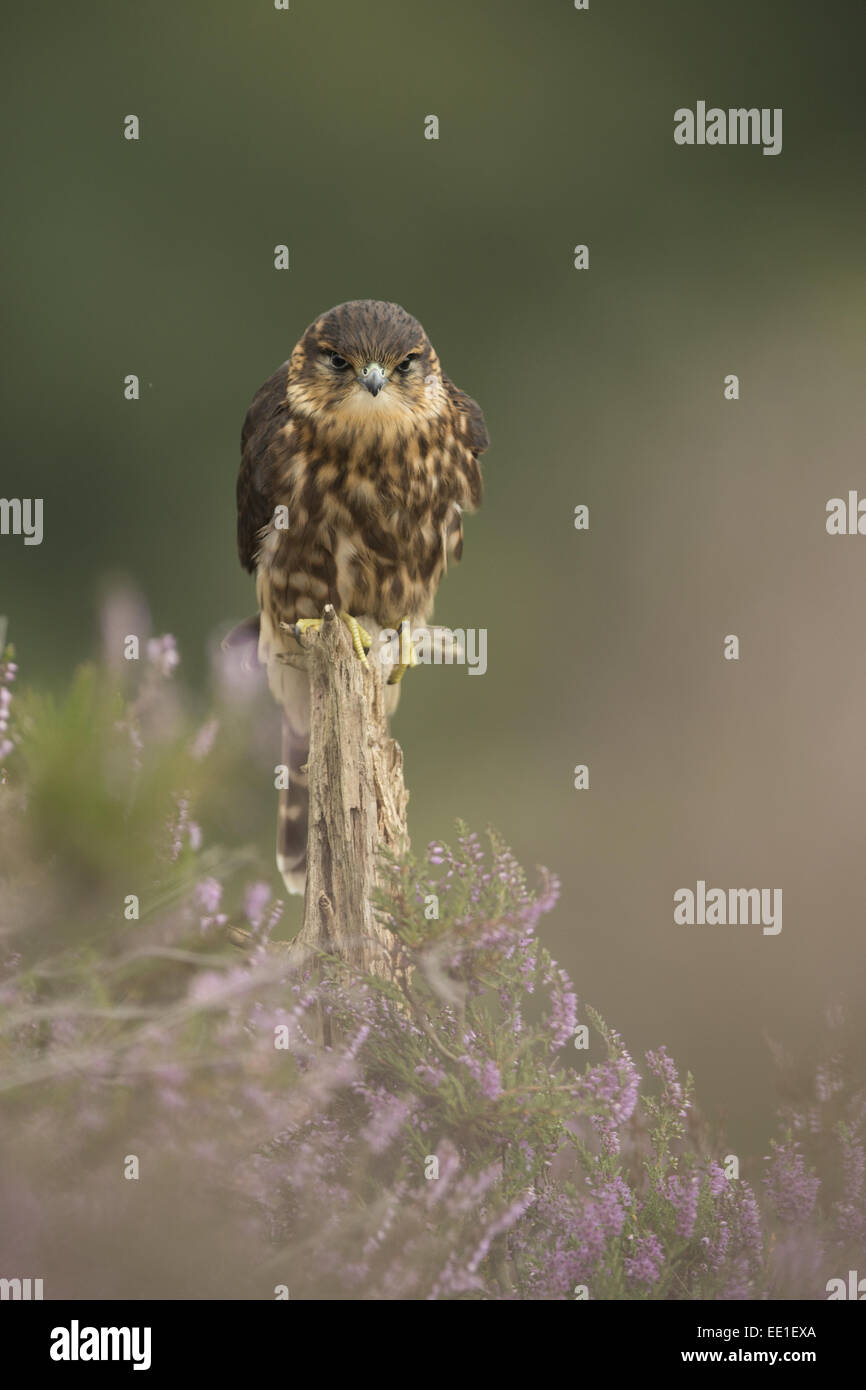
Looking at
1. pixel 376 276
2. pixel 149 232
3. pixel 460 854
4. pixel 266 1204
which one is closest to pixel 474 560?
pixel 376 276

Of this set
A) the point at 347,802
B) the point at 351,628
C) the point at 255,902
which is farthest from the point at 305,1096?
the point at 351,628

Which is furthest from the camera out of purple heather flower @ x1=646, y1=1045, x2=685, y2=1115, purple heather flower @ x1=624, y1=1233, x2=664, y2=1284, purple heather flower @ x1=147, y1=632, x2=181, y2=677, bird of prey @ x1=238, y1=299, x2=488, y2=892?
bird of prey @ x1=238, y1=299, x2=488, y2=892

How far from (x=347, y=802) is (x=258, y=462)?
1053 millimetres

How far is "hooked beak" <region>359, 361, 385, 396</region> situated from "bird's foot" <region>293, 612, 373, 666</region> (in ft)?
1.54

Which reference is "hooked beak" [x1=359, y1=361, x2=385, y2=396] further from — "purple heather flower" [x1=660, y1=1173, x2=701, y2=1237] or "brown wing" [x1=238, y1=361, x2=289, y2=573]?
"purple heather flower" [x1=660, y1=1173, x2=701, y2=1237]

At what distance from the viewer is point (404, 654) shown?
3.13 meters

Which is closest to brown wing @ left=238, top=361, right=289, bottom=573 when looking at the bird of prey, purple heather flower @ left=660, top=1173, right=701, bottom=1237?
the bird of prey

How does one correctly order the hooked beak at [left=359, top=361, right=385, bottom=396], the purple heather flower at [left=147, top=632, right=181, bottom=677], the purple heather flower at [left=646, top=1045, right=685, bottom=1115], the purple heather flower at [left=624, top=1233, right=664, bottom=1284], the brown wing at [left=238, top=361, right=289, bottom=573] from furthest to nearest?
the brown wing at [left=238, top=361, right=289, bottom=573], the hooked beak at [left=359, top=361, right=385, bottom=396], the purple heather flower at [left=147, top=632, right=181, bottom=677], the purple heather flower at [left=646, top=1045, right=685, bottom=1115], the purple heather flower at [left=624, top=1233, right=664, bottom=1284]

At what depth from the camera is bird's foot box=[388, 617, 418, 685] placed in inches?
123

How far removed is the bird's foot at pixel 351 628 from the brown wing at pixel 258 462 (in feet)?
0.91

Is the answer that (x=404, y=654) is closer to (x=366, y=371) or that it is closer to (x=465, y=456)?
(x=465, y=456)

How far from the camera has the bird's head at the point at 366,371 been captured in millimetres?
2781

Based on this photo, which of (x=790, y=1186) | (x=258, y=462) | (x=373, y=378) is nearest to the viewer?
(x=790, y=1186)

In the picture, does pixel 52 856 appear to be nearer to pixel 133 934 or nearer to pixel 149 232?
pixel 133 934
